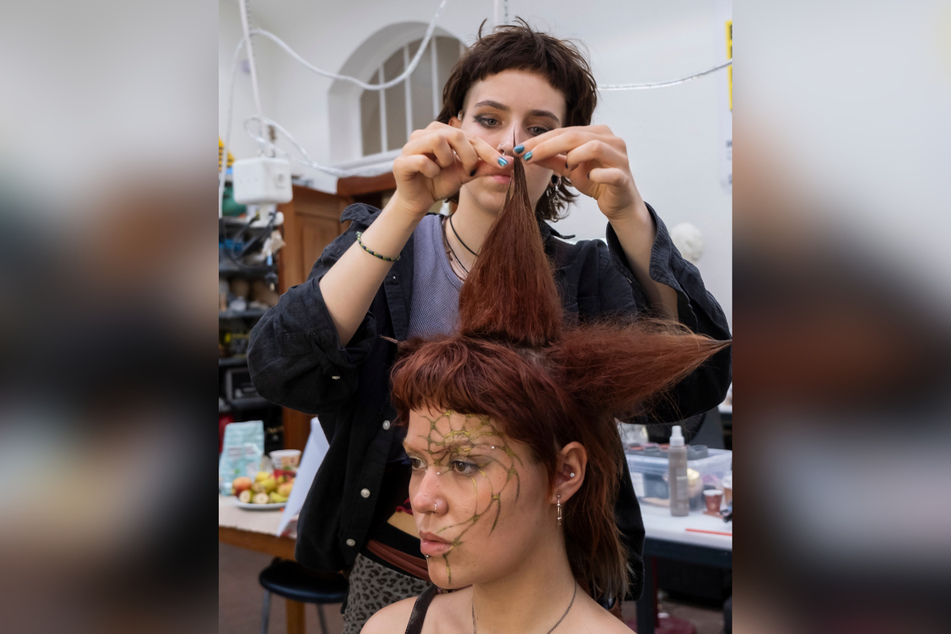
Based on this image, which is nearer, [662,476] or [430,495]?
[430,495]

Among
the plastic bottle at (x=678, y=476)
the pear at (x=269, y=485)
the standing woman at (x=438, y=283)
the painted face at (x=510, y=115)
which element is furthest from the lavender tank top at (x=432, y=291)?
the pear at (x=269, y=485)

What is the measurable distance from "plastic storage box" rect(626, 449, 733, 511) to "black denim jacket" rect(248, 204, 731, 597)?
1.20 m

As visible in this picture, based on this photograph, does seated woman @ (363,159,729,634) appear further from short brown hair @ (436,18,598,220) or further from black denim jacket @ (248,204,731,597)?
short brown hair @ (436,18,598,220)

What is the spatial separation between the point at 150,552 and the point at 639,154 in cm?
172

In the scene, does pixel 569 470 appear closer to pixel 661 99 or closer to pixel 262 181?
pixel 661 99

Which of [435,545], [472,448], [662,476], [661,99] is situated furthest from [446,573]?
[661,99]

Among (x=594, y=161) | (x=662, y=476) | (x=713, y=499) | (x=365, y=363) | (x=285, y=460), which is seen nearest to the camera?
(x=594, y=161)

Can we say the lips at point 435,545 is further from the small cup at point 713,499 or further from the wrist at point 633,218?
the small cup at point 713,499

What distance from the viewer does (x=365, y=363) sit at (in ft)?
3.10

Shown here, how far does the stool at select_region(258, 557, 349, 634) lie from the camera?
230 cm

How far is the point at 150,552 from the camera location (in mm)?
350

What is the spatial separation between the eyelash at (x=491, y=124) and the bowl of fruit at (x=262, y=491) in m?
1.88

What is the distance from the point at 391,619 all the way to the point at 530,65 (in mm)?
734

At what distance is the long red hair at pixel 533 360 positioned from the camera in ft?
2.53
